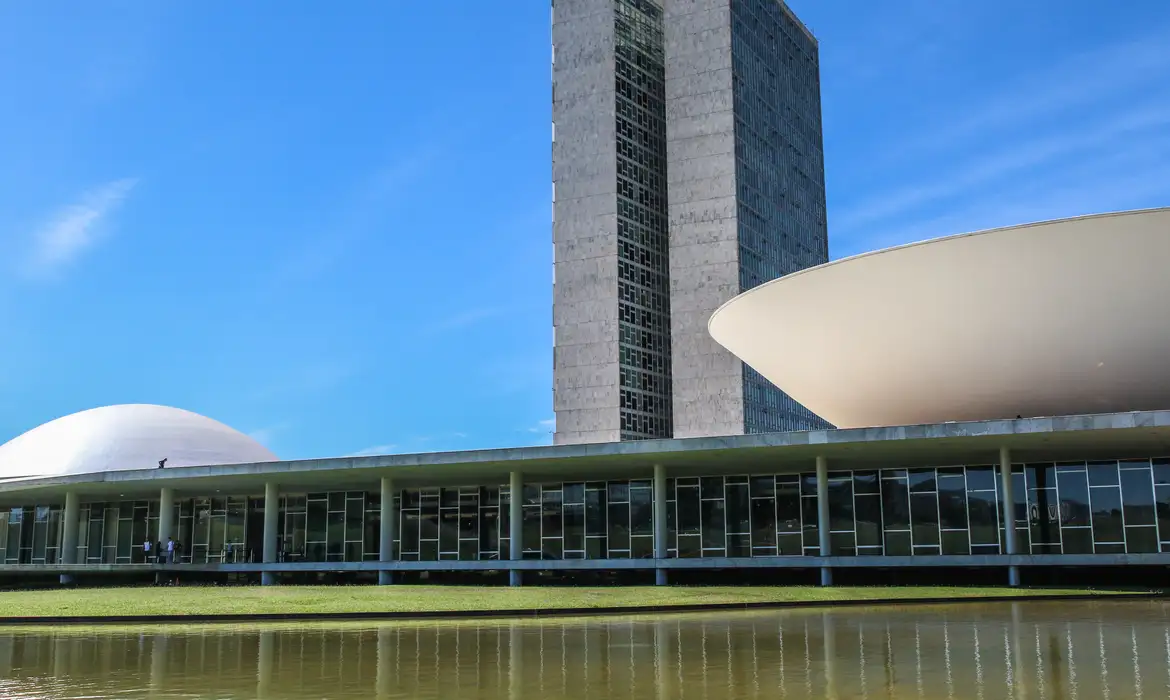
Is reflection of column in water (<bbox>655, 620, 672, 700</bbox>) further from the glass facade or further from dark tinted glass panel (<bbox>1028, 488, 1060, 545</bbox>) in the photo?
dark tinted glass panel (<bbox>1028, 488, 1060, 545</bbox>)

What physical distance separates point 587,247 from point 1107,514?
7435 centimetres

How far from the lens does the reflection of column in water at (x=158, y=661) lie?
10.7m

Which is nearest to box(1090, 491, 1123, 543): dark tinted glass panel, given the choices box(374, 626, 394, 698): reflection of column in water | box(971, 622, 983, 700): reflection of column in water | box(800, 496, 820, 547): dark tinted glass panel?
box(800, 496, 820, 547): dark tinted glass panel

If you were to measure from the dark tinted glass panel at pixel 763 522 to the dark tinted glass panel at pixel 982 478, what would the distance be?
6.28 metres

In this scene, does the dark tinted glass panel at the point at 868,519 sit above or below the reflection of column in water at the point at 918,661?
above

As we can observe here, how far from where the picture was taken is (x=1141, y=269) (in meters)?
25.5

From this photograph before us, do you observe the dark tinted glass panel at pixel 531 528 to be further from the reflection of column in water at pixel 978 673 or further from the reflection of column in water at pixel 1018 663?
the reflection of column in water at pixel 978 673

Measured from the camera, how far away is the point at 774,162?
111 meters

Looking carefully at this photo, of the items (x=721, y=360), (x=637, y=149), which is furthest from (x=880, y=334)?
(x=637, y=149)

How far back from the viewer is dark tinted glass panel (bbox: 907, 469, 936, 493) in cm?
3397

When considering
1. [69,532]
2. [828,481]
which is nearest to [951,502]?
[828,481]

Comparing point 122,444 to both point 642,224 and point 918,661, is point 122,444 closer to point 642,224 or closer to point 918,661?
point 918,661

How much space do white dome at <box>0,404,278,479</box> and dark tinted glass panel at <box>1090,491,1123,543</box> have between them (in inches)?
1441

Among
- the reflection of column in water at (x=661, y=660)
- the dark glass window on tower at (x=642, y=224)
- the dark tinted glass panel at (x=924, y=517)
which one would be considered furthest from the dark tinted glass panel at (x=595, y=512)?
the dark glass window on tower at (x=642, y=224)
